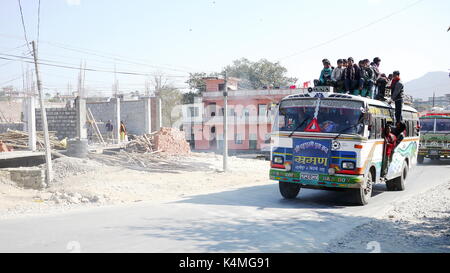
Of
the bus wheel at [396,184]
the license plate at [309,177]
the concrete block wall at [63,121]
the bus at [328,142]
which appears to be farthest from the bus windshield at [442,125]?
the concrete block wall at [63,121]

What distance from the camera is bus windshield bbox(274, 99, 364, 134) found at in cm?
905

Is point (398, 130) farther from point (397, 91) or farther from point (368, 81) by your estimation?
point (368, 81)

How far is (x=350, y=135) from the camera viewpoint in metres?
8.87

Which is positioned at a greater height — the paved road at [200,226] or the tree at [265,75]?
the tree at [265,75]

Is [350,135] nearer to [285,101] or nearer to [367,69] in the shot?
[285,101]

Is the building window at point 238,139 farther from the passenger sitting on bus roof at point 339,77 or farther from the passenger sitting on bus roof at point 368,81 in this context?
the passenger sitting on bus roof at point 368,81

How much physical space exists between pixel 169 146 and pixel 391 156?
530 inches

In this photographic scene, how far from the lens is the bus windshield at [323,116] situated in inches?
356

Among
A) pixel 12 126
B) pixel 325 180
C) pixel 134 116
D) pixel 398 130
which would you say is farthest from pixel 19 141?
pixel 398 130

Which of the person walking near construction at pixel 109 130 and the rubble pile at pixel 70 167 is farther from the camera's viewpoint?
the person walking near construction at pixel 109 130

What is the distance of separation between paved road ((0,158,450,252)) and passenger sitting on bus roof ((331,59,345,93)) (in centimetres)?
325

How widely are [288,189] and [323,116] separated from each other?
7.69ft

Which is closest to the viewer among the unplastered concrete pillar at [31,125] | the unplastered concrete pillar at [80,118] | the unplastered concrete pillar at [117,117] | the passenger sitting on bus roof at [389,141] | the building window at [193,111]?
the passenger sitting on bus roof at [389,141]
